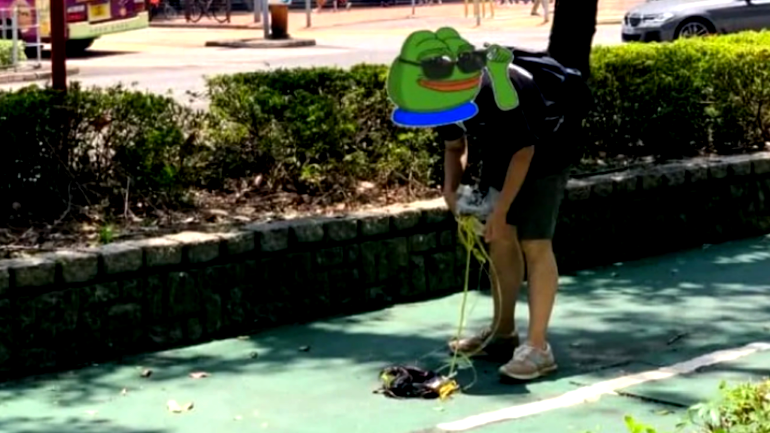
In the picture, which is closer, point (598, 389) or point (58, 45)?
point (598, 389)

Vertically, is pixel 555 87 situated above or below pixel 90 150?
above

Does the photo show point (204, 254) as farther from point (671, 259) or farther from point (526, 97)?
point (671, 259)

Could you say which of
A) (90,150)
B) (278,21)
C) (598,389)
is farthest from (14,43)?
(598,389)

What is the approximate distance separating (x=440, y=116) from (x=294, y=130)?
2.33 m

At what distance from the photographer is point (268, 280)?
7266mm

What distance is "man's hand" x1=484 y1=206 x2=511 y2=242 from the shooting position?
20.4 feet

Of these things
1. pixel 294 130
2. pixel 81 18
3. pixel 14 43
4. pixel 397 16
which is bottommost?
pixel 397 16

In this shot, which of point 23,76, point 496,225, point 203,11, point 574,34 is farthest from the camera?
point 203,11

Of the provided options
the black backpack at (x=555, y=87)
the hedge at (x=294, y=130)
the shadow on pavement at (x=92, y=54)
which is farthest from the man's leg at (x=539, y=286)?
the shadow on pavement at (x=92, y=54)

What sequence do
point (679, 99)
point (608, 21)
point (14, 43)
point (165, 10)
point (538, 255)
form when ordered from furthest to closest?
point (165, 10) → point (608, 21) → point (14, 43) → point (679, 99) → point (538, 255)

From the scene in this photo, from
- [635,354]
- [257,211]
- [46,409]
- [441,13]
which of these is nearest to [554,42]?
[257,211]

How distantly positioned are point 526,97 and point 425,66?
0.45 meters

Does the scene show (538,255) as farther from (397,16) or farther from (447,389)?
(397,16)
